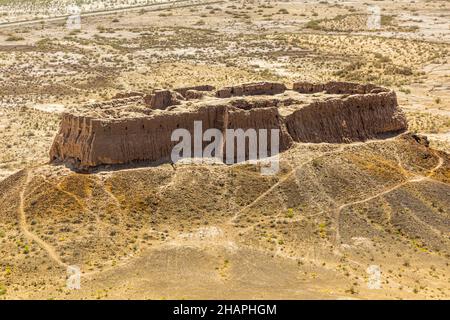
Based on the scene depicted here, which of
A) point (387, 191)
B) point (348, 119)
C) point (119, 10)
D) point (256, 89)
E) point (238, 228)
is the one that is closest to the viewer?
point (238, 228)

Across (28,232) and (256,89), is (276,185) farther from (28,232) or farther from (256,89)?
(28,232)

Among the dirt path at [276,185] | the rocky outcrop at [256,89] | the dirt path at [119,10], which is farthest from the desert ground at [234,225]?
the dirt path at [119,10]

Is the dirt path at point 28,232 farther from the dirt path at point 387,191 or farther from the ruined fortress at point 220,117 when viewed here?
the dirt path at point 387,191

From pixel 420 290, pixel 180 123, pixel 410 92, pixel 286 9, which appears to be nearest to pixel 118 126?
pixel 180 123

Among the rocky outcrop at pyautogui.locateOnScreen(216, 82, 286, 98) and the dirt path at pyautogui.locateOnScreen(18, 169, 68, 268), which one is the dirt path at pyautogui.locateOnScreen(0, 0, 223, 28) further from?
the dirt path at pyautogui.locateOnScreen(18, 169, 68, 268)

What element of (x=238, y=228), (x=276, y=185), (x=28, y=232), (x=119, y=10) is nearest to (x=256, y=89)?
(x=276, y=185)
